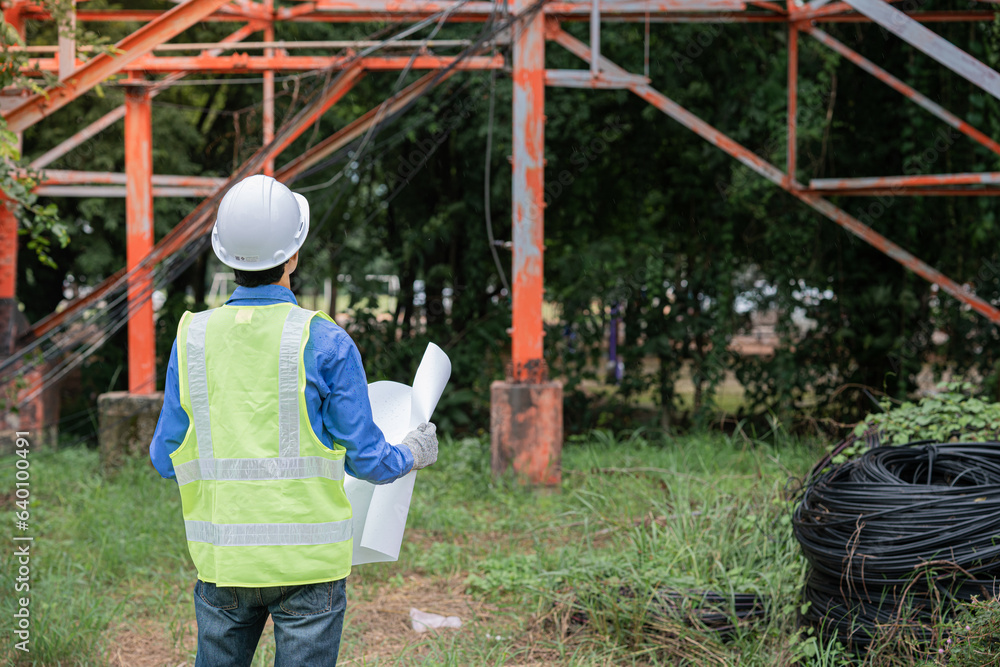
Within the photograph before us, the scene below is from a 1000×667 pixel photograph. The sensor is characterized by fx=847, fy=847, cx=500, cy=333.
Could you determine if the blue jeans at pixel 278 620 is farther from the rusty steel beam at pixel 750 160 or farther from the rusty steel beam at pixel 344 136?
the rusty steel beam at pixel 750 160

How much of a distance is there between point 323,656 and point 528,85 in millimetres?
4630

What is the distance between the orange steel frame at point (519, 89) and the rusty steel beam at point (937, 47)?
79 cm

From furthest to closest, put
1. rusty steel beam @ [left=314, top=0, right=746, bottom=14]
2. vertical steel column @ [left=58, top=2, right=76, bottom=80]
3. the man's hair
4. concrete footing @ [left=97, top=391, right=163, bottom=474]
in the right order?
concrete footing @ [left=97, top=391, right=163, bottom=474], rusty steel beam @ [left=314, top=0, right=746, bottom=14], vertical steel column @ [left=58, top=2, right=76, bottom=80], the man's hair

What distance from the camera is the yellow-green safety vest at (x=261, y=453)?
2.03 metres

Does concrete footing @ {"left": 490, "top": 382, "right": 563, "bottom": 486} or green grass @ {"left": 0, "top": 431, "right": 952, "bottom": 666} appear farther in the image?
concrete footing @ {"left": 490, "top": 382, "right": 563, "bottom": 486}

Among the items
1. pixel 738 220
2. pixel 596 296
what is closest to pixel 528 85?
pixel 596 296

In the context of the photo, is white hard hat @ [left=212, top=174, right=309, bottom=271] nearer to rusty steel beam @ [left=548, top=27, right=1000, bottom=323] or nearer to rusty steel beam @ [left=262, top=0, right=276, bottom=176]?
rusty steel beam @ [left=548, top=27, right=1000, bottom=323]

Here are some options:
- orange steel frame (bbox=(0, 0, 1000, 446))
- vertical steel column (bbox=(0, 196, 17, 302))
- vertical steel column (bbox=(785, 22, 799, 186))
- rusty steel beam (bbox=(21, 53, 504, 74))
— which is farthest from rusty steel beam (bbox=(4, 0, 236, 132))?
vertical steel column (bbox=(785, 22, 799, 186))

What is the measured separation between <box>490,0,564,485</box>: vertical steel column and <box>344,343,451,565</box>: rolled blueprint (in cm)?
345

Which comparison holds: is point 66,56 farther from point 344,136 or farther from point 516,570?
point 516,570

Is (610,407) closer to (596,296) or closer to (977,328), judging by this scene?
(596,296)

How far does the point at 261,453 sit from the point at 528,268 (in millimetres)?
4056

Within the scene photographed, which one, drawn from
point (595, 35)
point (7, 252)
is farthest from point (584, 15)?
point (7, 252)

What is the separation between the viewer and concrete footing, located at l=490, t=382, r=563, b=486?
589cm
